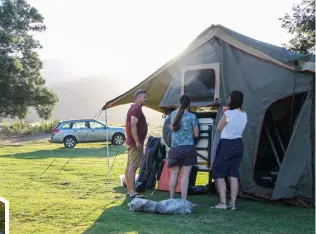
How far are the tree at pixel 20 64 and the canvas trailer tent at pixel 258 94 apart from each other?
20.6m

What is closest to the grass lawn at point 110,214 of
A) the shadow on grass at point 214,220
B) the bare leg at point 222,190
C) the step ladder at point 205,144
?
the shadow on grass at point 214,220

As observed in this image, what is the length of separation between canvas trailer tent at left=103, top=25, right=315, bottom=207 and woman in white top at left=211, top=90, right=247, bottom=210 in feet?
2.59

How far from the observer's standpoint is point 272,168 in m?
8.90

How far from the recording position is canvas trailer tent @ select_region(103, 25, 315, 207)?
259 inches

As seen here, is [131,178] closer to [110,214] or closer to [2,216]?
[110,214]

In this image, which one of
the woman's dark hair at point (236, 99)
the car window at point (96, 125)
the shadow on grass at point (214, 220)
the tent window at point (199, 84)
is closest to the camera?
the shadow on grass at point (214, 220)

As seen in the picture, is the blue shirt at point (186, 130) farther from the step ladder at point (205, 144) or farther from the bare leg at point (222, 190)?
the step ladder at point (205, 144)

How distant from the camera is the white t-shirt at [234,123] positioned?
6.07 m

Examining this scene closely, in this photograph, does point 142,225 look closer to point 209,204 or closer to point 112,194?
point 209,204

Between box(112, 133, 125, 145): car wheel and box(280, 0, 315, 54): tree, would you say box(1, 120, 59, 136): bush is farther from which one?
box(280, 0, 315, 54): tree

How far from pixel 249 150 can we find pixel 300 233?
227 centimetres

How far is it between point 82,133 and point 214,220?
51.4 ft

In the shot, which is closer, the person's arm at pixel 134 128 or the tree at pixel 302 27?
the person's arm at pixel 134 128

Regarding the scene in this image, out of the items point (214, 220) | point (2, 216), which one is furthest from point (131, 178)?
point (2, 216)
